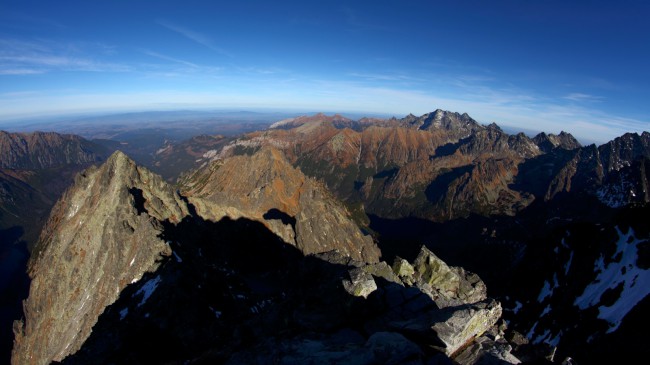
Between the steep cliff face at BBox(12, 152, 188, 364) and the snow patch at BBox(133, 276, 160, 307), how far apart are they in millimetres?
4969

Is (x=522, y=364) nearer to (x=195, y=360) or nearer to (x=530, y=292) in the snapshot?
(x=195, y=360)

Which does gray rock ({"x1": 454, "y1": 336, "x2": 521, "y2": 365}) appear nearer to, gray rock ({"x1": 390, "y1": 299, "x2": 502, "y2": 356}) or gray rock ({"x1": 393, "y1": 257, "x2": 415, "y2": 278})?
gray rock ({"x1": 390, "y1": 299, "x2": 502, "y2": 356})

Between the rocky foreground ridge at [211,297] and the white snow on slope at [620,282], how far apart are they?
27926 mm

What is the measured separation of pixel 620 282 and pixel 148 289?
106231 mm

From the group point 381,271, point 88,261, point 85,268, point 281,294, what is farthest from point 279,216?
point 381,271

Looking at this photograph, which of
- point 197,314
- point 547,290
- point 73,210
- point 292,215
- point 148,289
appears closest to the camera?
point 197,314

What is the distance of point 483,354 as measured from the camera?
24016 millimetres

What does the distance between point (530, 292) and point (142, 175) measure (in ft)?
418

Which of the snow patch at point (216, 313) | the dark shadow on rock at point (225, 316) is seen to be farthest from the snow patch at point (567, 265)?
the snow patch at point (216, 313)

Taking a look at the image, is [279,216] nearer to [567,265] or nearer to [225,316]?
[225,316]

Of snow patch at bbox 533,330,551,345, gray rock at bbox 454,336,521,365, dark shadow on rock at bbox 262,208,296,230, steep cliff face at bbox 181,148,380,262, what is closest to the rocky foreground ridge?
gray rock at bbox 454,336,521,365

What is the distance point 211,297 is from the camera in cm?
5491

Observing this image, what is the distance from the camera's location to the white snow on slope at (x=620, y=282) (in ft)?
239

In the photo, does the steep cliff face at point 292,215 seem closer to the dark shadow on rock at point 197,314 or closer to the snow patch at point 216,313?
the dark shadow on rock at point 197,314
